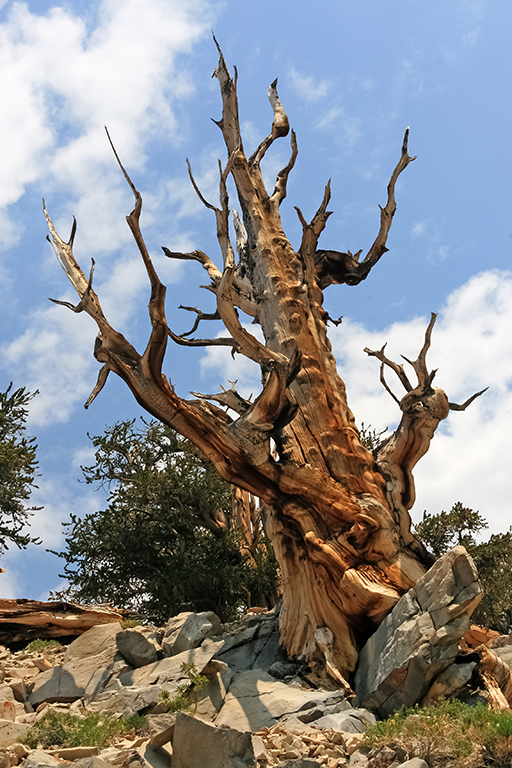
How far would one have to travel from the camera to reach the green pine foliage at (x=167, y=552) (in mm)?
12898

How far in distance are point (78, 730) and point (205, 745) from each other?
1803 mm

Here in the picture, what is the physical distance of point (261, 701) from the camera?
7047 millimetres

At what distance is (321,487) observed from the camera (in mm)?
8383

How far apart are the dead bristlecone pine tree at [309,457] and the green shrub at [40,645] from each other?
12.2ft

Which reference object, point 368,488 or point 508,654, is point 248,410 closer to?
point 368,488

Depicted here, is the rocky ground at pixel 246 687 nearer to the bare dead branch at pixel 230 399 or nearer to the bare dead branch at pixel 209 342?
the bare dead branch at pixel 230 399

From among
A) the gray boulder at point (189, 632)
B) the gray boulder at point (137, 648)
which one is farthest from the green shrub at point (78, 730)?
the gray boulder at point (189, 632)

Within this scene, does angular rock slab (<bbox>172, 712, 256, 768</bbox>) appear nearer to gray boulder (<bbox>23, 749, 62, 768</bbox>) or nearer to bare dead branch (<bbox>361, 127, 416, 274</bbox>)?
gray boulder (<bbox>23, 749, 62, 768</bbox>)

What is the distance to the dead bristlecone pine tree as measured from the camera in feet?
26.0

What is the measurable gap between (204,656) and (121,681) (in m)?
1.10

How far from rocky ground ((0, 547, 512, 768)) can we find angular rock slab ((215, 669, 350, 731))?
0.01m

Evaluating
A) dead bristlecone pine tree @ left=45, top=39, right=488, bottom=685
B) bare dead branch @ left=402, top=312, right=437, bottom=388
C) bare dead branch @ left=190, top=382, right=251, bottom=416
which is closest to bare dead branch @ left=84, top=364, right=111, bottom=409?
dead bristlecone pine tree @ left=45, top=39, right=488, bottom=685

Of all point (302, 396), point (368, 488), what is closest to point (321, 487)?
point (368, 488)

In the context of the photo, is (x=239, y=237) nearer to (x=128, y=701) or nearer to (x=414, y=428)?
(x=414, y=428)
